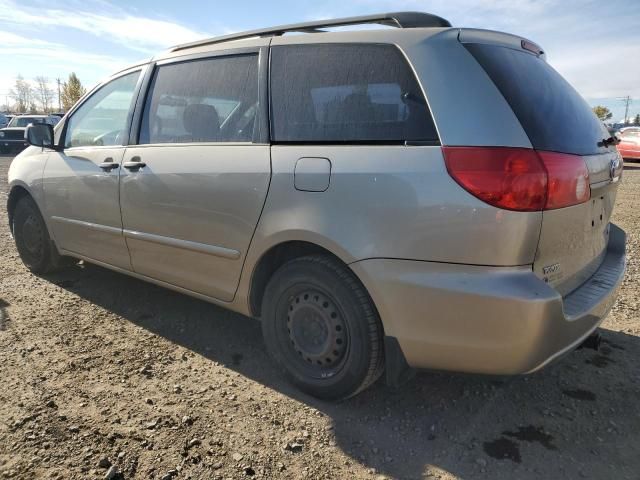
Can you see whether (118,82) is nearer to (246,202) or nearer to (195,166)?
(195,166)

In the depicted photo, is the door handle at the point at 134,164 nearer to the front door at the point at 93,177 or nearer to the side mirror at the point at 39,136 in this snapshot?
the front door at the point at 93,177

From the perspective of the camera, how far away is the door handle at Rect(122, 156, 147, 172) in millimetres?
3305

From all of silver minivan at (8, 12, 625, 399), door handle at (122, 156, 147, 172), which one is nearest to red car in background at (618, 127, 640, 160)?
silver minivan at (8, 12, 625, 399)

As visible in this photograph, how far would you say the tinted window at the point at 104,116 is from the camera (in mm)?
3656

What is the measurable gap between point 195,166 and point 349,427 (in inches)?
66.3

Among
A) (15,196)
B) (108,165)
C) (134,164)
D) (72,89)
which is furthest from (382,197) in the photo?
(72,89)

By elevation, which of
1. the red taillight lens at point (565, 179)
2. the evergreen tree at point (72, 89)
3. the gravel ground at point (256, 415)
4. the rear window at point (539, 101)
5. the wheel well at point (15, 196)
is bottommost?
the gravel ground at point (256, 415)

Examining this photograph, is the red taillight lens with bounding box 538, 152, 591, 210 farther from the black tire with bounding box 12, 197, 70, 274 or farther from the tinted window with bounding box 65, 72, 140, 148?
the black tire with bounding box 12, 197, 70, 274

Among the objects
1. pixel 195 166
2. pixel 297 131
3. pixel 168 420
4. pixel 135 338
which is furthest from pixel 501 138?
pixel 135 338

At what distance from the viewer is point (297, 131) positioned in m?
2.63

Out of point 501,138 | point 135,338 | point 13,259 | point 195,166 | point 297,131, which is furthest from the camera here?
point 13,259

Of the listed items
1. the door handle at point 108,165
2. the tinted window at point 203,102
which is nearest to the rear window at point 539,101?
the tinted window at point 203,102

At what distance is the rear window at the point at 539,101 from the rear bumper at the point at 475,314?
1.98 ft

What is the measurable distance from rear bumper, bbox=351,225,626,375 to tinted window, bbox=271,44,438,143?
23.8 inches
